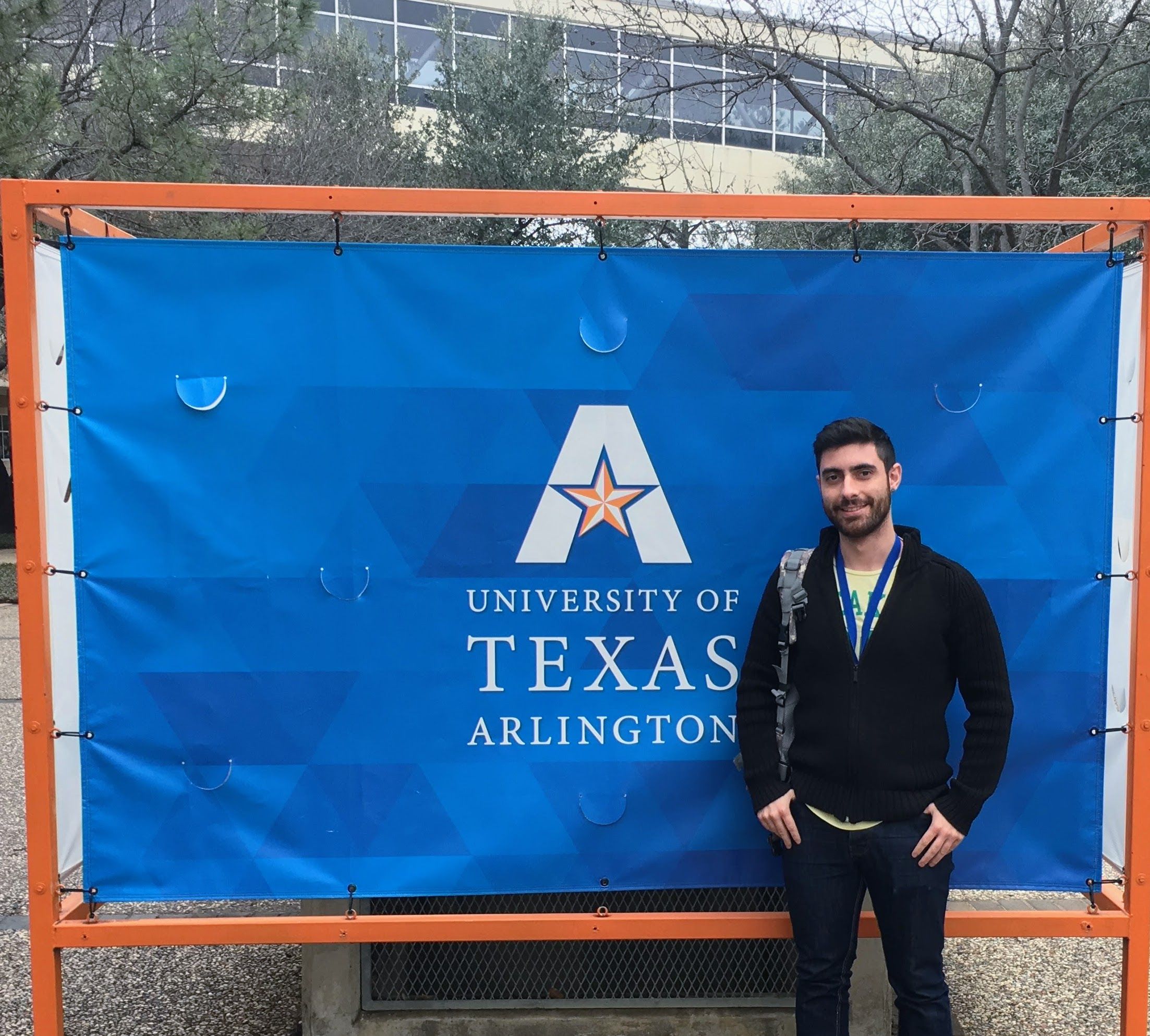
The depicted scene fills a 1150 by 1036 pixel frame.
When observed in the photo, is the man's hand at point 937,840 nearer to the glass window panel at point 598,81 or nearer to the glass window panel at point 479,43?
the glass window panel at point 598,81

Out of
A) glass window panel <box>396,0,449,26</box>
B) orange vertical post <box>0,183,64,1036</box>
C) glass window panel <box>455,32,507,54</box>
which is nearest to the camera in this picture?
orange vertical post <box>0,183,64,1036</box>

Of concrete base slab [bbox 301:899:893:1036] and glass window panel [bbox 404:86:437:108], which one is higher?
glass window panel [bbox 404:86:437:108]

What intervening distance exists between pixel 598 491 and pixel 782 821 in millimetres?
937

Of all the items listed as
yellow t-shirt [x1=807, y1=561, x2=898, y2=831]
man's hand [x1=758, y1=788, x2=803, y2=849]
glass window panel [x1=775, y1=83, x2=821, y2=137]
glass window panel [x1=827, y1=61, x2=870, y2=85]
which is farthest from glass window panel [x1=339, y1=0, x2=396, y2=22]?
man's hand [x1=758, y1=788, x2=803, y2=849]

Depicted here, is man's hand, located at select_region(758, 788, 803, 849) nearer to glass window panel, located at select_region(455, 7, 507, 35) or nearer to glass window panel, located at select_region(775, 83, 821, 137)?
glass window panel, located at select_region(775, 83, 821, 137)

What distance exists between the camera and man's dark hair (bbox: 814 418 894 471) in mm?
2426

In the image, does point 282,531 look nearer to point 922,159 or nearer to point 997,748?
point 997,748

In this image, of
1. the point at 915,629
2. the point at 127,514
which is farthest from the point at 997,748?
the point at 127,514

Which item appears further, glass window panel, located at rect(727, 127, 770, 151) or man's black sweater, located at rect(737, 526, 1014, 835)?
glass window panel, located at rect(727, 127, 770, 151)

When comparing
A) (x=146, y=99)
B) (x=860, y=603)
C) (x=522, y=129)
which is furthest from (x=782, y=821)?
(x=522, y=129)

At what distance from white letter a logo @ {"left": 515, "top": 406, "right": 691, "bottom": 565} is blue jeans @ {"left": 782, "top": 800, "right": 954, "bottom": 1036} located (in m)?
0.81

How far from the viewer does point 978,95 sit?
10.3m

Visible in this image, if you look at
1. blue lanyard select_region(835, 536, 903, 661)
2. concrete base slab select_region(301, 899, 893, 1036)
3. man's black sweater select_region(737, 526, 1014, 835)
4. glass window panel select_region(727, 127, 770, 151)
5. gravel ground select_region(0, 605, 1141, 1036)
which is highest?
glass window panel select_region(727, 127, 770, 151)

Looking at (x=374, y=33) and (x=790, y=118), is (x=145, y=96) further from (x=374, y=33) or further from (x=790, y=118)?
(x=790, y=118)
